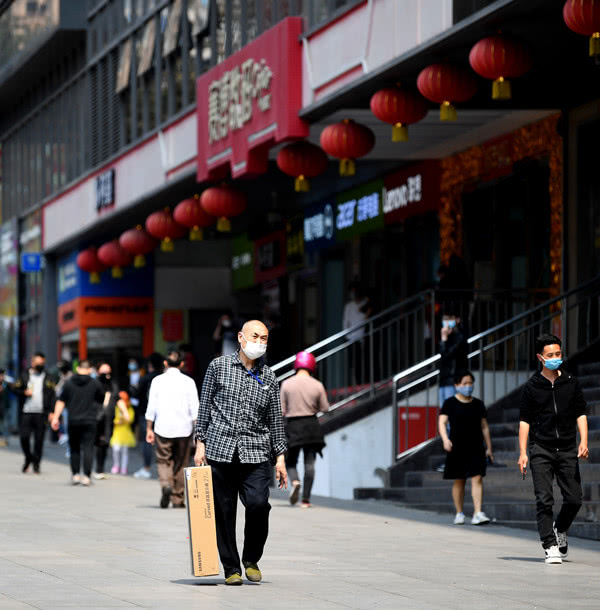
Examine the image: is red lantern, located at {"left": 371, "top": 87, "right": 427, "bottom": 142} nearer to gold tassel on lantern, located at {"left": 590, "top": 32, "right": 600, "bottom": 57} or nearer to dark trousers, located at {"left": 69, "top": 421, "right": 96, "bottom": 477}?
gold tassel on lantern, located at {"left": 590, "top": 32, "right": 600, "bottom": 57}

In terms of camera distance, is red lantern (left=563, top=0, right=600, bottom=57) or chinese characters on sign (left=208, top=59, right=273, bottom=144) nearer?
red lantern (left=563, top=0, right=600, bottom=57)

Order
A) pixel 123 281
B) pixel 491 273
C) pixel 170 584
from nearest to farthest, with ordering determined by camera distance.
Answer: pixel 170 584 → pixel 491 273 → pixel 123 281

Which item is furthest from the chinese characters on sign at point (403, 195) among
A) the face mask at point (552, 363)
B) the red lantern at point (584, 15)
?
the face mask at point (552, 363)

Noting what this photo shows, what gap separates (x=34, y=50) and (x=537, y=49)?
26.0m

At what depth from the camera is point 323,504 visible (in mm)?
19281

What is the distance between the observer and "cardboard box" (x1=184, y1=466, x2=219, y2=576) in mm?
10773

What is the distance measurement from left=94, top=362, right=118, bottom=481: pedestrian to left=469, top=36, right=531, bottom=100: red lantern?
31.2 feet

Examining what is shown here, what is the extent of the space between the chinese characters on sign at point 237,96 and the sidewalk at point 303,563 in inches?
270

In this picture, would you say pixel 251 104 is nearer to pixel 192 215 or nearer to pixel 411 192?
pixel 411 192

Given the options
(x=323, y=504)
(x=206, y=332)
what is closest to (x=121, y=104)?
(x=206, y=332)

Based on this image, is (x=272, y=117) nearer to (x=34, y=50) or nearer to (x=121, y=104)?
(x=121, y=104)

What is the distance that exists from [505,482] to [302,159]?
6.47 meters

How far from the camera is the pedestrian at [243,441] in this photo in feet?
35.9

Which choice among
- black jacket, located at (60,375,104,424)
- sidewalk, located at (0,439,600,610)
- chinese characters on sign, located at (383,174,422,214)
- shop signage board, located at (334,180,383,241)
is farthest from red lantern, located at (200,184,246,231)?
sidewalk, located at (0,439,600,610)
